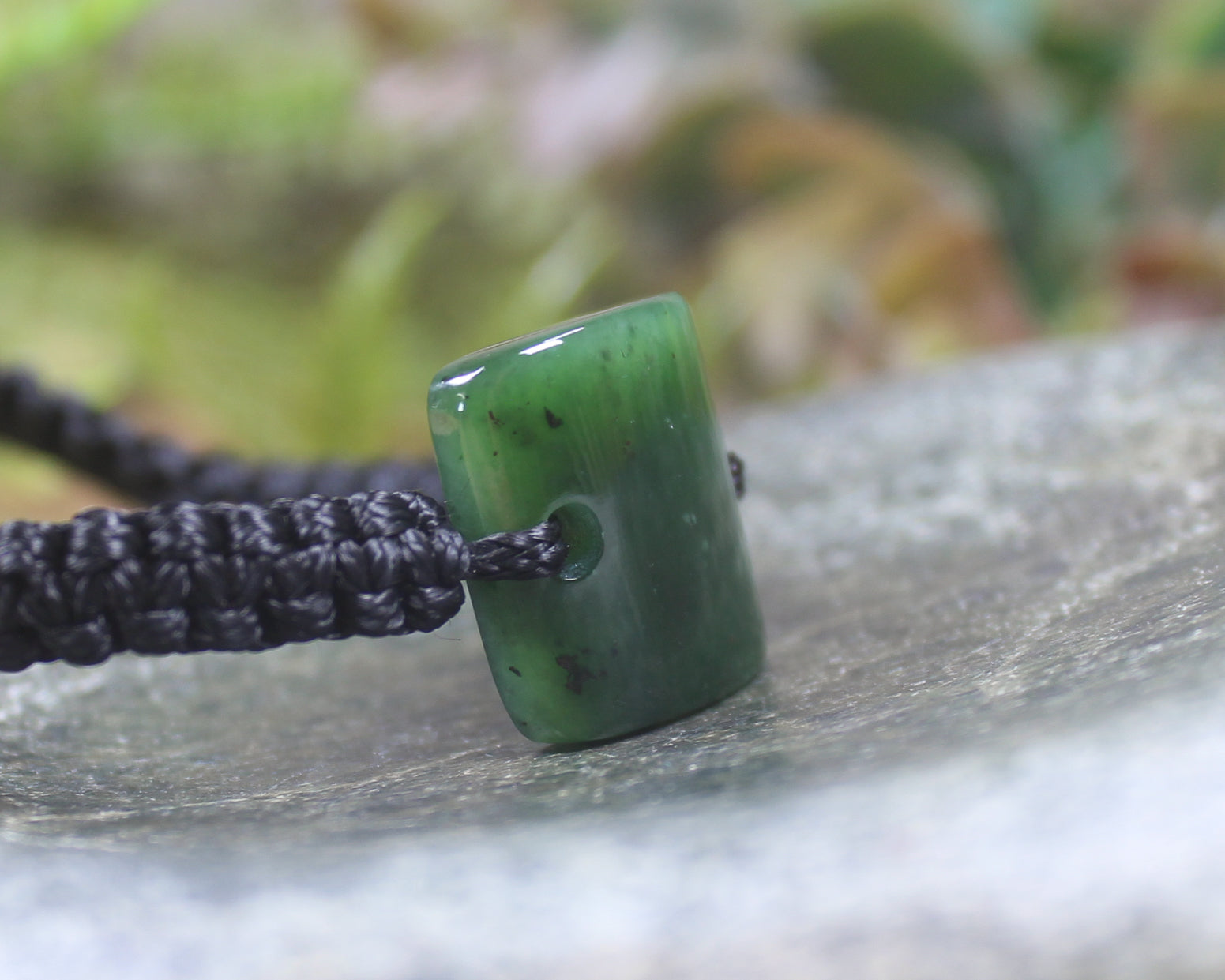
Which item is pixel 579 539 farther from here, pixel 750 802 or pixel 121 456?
pixel 121 456

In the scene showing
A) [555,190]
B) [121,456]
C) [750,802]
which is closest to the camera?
[750,802]

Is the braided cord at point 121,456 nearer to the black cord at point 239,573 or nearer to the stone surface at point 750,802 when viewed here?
the stone surface at point 750,802

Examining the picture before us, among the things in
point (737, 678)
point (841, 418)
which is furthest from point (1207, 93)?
point (737, 678)

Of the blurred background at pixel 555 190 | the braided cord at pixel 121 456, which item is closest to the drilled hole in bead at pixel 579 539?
the braided cord at pixel 121 456

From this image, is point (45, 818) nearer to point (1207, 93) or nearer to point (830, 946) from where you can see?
point (830, 946)

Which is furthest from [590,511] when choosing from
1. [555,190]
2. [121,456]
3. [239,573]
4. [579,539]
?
[555,190]

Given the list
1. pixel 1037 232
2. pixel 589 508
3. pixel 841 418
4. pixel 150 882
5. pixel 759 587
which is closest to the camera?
pixel 150 882

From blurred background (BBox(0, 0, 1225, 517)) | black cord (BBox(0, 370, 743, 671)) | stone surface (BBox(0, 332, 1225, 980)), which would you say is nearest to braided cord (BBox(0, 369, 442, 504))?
stone surface (BBox(0, 332, 1225, 980))
